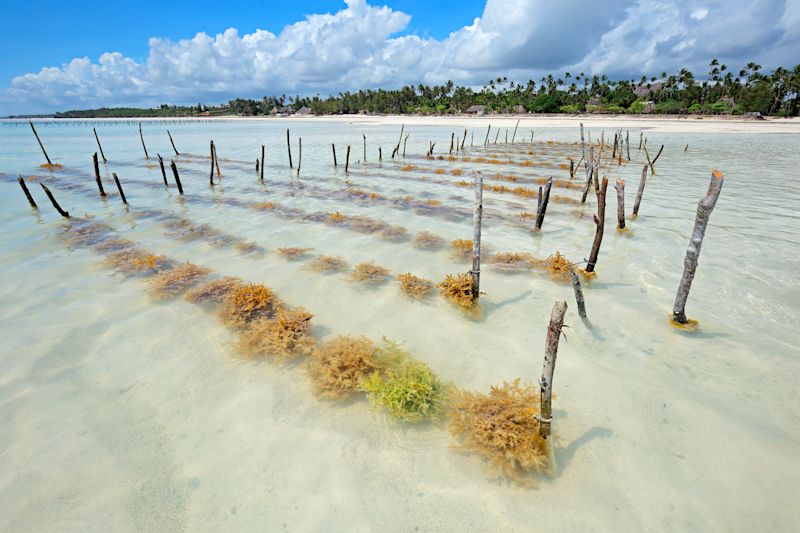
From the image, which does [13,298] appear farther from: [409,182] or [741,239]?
[741,239]

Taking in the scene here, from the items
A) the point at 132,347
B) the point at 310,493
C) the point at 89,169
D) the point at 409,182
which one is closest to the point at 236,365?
the point at 132,347

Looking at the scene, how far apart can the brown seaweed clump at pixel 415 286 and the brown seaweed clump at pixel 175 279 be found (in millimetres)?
4620

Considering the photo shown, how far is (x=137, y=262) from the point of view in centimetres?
860

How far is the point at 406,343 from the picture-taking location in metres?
6.04

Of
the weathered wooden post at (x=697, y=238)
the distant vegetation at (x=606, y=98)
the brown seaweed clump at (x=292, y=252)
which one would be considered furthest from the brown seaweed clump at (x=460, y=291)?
the distant vegetation at (x=606, y=98)

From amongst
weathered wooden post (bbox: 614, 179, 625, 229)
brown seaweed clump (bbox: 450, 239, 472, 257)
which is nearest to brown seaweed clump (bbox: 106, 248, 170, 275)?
brown seaweed clump (bbox: 450, 239, 472, 257)

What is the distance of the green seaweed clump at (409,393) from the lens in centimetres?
449

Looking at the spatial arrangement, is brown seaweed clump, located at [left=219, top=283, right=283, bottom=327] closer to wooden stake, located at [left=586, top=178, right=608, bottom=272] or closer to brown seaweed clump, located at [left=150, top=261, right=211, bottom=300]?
brown seaweed clump, located at [left=150, top=261, right=211, bottom=300]

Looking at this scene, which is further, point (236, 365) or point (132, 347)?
point (132, 347)

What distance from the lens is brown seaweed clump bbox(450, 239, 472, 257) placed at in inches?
374

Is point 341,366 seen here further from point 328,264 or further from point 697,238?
point 697,238

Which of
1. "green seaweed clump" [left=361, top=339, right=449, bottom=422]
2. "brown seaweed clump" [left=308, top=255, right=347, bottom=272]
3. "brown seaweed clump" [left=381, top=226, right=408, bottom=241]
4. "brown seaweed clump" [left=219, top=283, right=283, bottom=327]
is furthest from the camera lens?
"brown seaweed clump" [left=381, top=226, right=408, bottom=241]

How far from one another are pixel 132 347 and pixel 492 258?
302 inches

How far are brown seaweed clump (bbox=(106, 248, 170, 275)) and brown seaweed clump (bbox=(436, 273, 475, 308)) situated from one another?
6753mm
